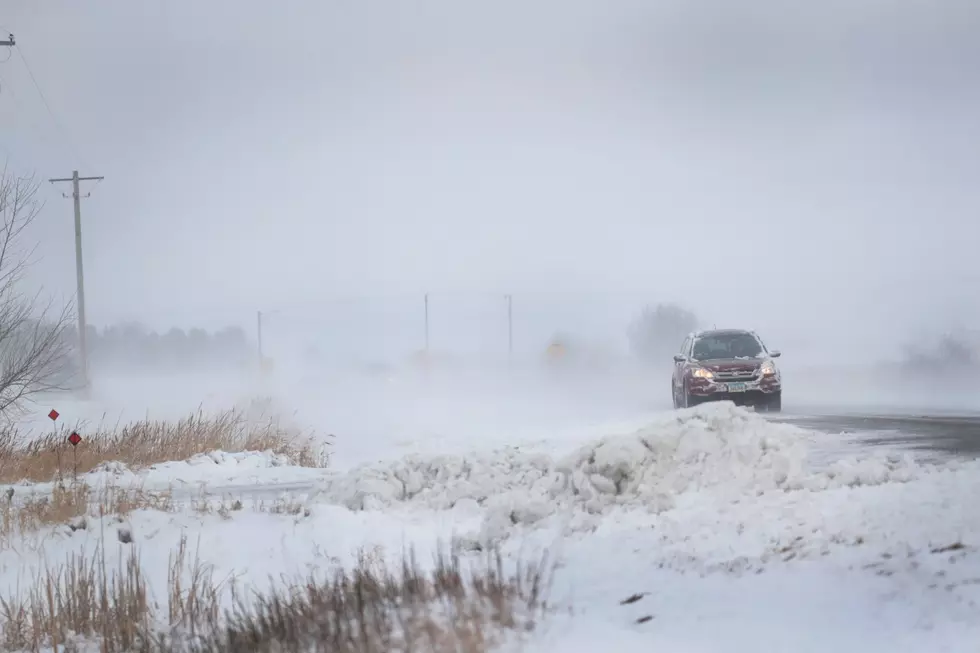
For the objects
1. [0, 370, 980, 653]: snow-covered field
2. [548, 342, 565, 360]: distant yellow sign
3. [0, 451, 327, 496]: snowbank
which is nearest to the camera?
[0, 370, 980, 653]: snow-covered field

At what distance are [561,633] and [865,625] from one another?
63.8 inches

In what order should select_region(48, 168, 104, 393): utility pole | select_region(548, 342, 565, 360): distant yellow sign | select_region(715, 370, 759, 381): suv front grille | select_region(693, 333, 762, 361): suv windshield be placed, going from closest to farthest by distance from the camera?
select_region(715, 370, 759, 381): suv front grille < select_region(693, 333, 762, 361): suv windshield < select_region(48, 168, 104, 393): utility pole < select_region(548, 342, 565, 360): distant yellow sign

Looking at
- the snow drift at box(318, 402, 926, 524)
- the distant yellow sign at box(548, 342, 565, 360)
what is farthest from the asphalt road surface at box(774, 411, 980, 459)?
the distant yellow sign at box(548, 342, 565, 360)

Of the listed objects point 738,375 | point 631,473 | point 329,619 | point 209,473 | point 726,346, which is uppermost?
point 726,346

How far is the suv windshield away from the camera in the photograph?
2047 centimetres

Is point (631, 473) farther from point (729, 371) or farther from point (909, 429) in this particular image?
point (729, 371)

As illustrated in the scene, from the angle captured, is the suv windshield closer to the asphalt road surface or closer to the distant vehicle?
the distant vehicle

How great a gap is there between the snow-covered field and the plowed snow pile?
0.02 m

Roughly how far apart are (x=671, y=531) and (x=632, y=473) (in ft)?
7.57

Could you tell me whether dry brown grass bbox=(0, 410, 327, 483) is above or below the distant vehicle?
below

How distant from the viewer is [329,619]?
556 centimetres

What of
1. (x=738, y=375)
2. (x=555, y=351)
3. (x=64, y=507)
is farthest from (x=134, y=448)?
(x=555, y=351)

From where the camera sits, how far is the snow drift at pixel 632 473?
361 inches

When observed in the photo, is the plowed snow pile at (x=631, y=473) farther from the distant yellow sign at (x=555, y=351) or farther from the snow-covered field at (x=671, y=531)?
the distant yellow sign at (x=555, y=351)
